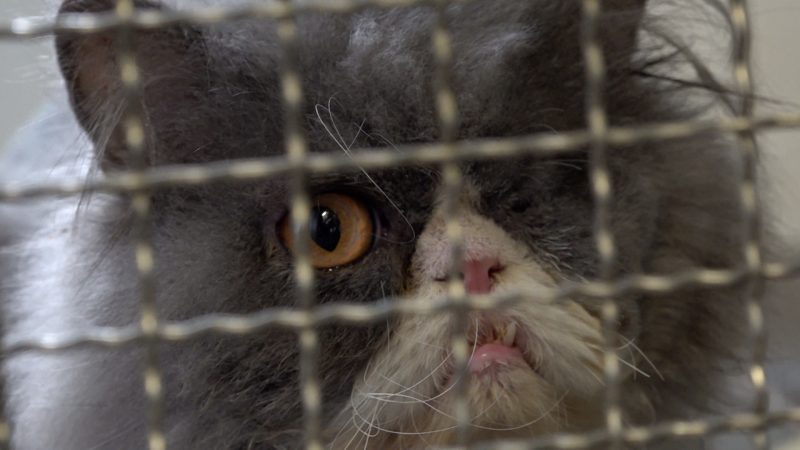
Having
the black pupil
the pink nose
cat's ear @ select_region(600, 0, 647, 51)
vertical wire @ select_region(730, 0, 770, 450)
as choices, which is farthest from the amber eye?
vertical wire @ select_region(730, 0, 770, 450)

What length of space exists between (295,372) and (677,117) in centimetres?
63

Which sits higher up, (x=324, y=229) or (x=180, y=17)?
(x=180, y=17)

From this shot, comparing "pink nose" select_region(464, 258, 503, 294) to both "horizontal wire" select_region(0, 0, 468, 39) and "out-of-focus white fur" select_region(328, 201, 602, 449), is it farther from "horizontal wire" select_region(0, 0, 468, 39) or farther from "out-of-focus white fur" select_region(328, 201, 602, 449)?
"horizontal wire" select_region(0, 0, 468, 39)

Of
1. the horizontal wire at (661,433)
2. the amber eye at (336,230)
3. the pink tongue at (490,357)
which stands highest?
the amber eye at (336,230)

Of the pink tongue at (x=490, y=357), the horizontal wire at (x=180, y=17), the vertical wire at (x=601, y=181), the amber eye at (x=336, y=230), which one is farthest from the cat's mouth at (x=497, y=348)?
the horizontal wire at (x=180, y=17)

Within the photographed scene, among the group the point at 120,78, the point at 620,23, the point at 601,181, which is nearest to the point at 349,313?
the point at 601,181

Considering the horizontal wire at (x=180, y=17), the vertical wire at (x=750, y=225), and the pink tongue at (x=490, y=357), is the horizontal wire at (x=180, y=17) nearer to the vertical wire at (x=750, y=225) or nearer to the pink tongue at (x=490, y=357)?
the vertical wire at (x=750, y=225)

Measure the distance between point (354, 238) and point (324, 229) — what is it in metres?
0.04

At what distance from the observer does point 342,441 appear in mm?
1092

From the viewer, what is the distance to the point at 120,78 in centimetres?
110

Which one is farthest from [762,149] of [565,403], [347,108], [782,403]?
[347,108]

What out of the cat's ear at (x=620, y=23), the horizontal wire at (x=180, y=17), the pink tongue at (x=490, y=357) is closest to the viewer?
the horizontal wire at (x=180, y=17)

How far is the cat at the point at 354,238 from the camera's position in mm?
1065

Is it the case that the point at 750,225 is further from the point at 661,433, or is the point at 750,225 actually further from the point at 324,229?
the point at 324,229
